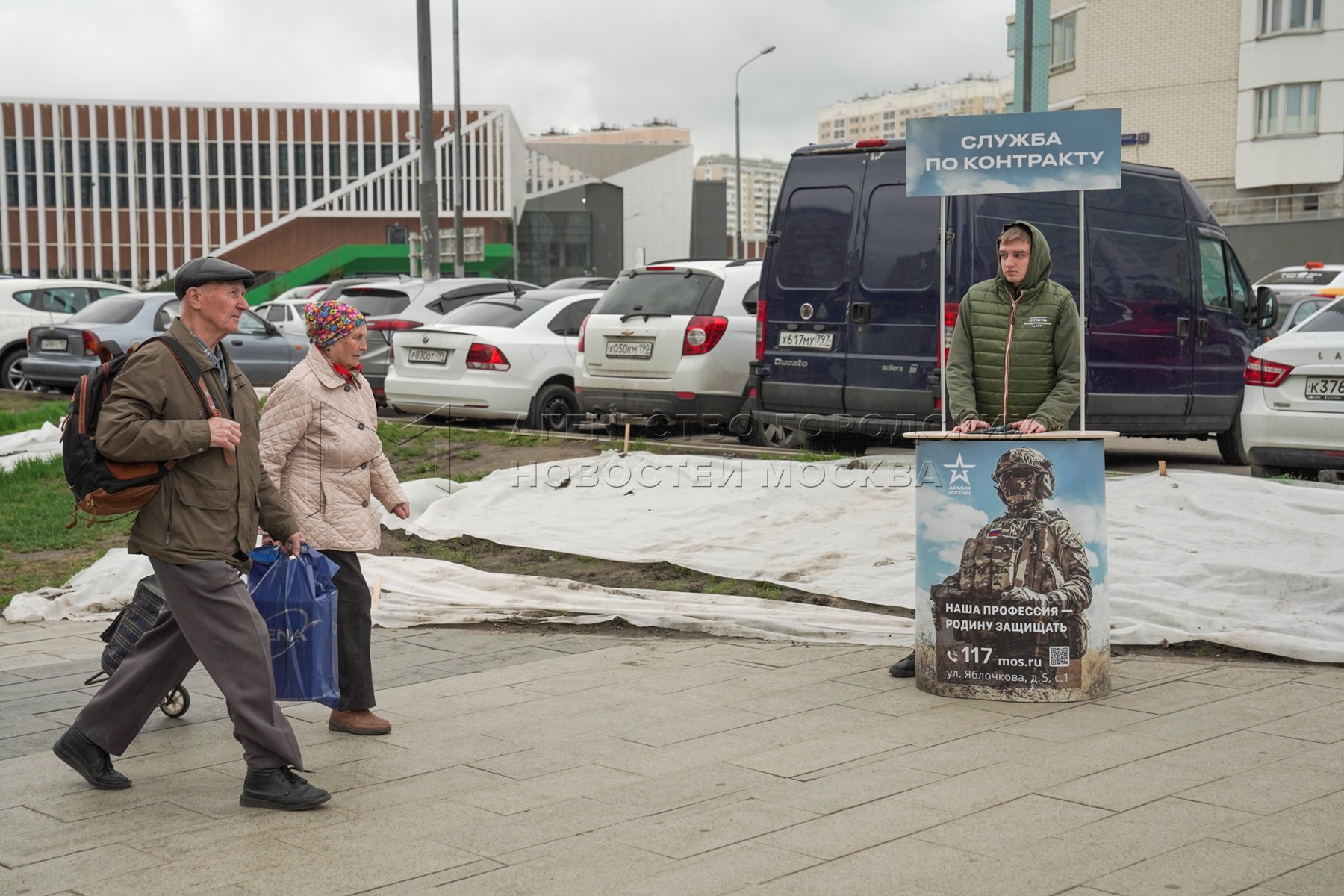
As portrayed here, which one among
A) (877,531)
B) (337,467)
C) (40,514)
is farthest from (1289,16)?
(337,467)

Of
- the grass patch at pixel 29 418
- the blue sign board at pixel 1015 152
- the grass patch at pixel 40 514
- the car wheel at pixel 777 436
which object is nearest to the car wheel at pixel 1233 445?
the car wheel at pixel 777 436

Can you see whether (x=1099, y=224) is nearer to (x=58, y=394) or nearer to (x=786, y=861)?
(x=786, y=861)

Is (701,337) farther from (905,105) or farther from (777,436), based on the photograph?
(905,105)

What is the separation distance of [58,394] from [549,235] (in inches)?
2061

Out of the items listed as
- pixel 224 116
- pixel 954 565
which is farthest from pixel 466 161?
pixel 954 565

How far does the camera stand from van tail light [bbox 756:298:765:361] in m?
11.8

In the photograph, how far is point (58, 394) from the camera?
19078 millimetres

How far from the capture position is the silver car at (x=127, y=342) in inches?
717

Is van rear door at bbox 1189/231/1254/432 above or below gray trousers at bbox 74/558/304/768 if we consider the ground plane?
above

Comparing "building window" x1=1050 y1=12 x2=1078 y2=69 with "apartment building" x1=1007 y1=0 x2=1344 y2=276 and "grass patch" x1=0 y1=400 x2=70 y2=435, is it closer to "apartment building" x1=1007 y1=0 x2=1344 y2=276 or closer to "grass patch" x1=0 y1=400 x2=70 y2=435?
"apartment building" x1=1007 y1=0 x2=1344 y2=276

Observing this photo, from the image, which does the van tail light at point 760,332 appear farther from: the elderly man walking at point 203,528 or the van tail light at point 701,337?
the elderly man walking at point 203,528

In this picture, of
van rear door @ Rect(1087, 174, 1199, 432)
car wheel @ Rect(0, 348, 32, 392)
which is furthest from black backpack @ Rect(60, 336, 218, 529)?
car wheel @ Rect(0, 348, 32, 392)

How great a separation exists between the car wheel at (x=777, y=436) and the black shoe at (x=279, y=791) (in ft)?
25.5

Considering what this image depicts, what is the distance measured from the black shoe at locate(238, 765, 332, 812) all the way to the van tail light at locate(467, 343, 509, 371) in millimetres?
9698
